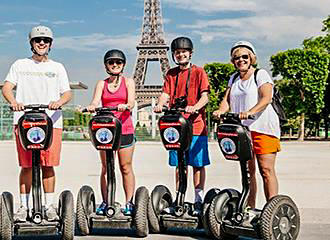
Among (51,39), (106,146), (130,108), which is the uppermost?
(51,39)

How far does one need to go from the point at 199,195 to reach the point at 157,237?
60cm

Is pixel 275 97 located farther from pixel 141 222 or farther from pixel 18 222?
pixel 18 222

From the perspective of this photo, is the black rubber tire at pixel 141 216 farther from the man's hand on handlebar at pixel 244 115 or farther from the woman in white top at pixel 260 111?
the man's hand on handlebar at pixel 244 115

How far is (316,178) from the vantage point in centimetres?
1148

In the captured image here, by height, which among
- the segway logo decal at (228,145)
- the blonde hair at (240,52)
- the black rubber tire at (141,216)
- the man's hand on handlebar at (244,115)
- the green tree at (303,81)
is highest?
the green tree at (303,81)

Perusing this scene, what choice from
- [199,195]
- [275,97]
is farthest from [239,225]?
[275,97]

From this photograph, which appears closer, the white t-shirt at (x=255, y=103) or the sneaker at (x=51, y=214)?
the sneaker at (x=51, y=214)

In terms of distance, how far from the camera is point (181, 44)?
18.6 feet

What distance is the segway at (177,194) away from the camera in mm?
5363

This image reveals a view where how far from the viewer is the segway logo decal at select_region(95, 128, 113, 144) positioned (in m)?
5.33

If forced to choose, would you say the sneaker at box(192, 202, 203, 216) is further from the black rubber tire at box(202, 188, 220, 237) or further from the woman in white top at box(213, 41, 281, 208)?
the woman in white top at box(213, 41, 281, 208)

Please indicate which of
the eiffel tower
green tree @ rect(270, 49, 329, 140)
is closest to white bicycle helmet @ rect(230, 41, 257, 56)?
green tree @ rect(270, 49, 329, 140)

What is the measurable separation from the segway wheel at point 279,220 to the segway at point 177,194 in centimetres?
66

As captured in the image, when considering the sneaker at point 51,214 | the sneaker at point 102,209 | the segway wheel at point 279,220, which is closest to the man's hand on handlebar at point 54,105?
the sneaker at point 51,214
